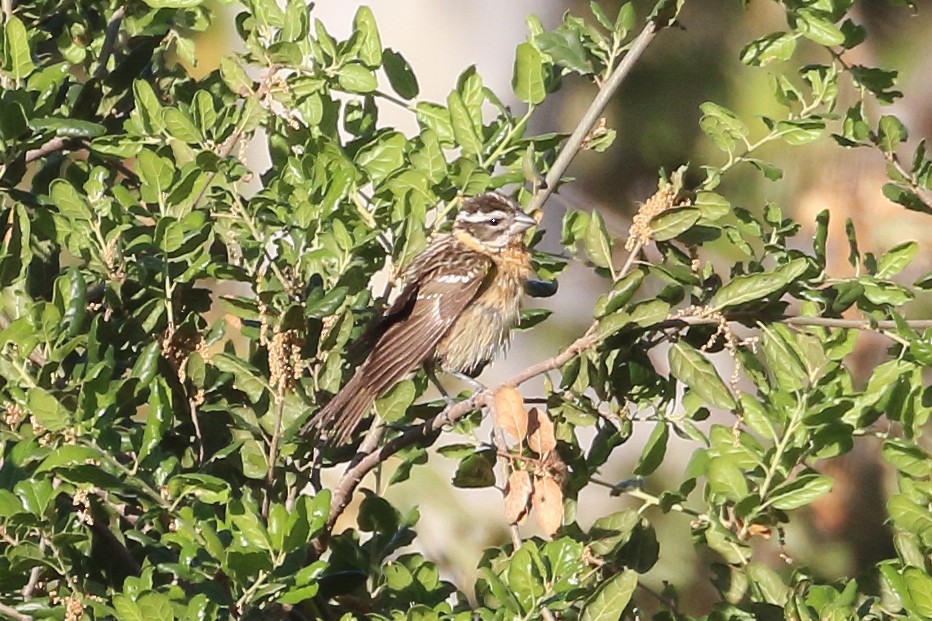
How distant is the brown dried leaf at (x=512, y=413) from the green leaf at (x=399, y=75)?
88 centimetres

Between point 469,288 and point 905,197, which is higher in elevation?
point 905,197

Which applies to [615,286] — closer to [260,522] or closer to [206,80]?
[260,522]

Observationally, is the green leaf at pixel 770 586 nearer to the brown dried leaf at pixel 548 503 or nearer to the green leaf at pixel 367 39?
the brown dried leaf at pixel 548 503

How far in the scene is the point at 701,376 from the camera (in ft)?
9.21

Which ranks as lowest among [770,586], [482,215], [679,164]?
[679,164]

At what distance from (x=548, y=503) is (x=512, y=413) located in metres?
0.18

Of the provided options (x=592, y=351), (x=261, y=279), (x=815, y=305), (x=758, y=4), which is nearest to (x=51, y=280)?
(x=261, y=279)

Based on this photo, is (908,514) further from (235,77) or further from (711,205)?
(235,77)

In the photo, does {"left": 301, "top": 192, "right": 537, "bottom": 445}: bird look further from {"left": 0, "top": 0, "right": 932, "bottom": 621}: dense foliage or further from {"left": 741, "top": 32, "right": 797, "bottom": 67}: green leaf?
{"left": 741, "top": 32, "right": 797, "bottom": 67}: green leaf

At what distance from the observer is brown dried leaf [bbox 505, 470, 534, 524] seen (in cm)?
261

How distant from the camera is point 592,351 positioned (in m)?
2.84

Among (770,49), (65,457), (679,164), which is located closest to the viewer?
(65,457)

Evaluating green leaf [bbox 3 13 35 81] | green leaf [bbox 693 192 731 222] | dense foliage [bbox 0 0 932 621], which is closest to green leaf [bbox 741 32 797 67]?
dense foliage [bbox 0 0 932 621]

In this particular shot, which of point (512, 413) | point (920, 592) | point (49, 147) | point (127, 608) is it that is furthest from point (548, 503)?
point (49, 147)
